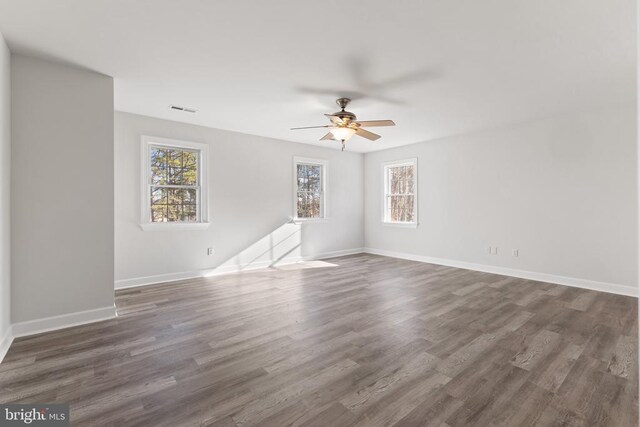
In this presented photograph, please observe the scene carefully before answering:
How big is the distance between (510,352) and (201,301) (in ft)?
10.8

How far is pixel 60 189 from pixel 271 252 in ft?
11.7

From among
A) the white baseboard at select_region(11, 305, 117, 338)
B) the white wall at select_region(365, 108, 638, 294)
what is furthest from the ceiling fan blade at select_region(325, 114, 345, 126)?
the white baseboard at select_region(11, 305, 117, 338)

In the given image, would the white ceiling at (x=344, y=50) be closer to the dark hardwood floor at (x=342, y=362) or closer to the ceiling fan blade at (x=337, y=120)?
the ceiling fan blade at (x=337, y=120)

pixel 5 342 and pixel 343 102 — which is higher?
pixel 343 102

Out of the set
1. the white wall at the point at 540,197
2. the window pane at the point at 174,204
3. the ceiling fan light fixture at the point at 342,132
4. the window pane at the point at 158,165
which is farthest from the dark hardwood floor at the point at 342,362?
the ceiling fan light fixture at the point at 342,132

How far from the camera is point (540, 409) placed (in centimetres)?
176

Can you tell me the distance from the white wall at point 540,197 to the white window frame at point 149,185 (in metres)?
4.27

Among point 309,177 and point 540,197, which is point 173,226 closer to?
point 309,177

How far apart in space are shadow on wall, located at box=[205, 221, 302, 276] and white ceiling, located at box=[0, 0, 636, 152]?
261 centimetres

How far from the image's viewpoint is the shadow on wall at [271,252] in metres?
5.50

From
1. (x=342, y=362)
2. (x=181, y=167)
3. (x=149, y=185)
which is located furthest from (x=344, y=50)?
(x=149, y=185)

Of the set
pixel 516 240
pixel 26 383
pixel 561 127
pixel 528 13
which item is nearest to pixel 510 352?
pixel 528 13

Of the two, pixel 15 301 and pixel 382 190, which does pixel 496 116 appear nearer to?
pixel 382 190

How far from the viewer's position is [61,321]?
9.55 ft
